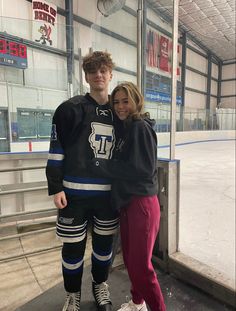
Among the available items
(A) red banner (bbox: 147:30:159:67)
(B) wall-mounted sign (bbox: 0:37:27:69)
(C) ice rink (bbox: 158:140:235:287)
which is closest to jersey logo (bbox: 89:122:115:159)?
(C) ice rink (bbox: 158:140:235:287)

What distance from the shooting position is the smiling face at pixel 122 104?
1.05 metres

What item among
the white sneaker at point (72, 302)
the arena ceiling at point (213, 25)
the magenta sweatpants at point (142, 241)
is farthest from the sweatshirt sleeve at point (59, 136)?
the arena ceiling at point (213, 25)

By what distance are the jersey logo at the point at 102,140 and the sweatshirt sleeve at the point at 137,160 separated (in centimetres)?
6

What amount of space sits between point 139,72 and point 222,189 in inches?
106

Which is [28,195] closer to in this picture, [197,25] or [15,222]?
[15,222]

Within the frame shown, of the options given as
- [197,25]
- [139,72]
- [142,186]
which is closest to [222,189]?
[139,72]

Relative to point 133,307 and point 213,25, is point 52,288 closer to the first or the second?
point 133,307

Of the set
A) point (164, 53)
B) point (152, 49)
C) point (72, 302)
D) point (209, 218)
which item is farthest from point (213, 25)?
point (72, 302)

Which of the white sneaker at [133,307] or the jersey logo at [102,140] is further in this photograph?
the white sneaker at [133,307]

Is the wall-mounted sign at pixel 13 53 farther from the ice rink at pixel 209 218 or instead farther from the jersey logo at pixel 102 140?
the ice rink at pixel 209 218

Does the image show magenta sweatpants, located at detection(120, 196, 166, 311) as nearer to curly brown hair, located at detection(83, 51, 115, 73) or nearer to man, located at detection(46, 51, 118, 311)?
man, located at detection(46, 51, 118, 311)

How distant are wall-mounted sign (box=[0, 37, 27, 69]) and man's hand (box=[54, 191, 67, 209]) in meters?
1.81

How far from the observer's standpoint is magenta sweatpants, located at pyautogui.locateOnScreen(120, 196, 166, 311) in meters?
1.05

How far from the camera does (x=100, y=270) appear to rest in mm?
1277
